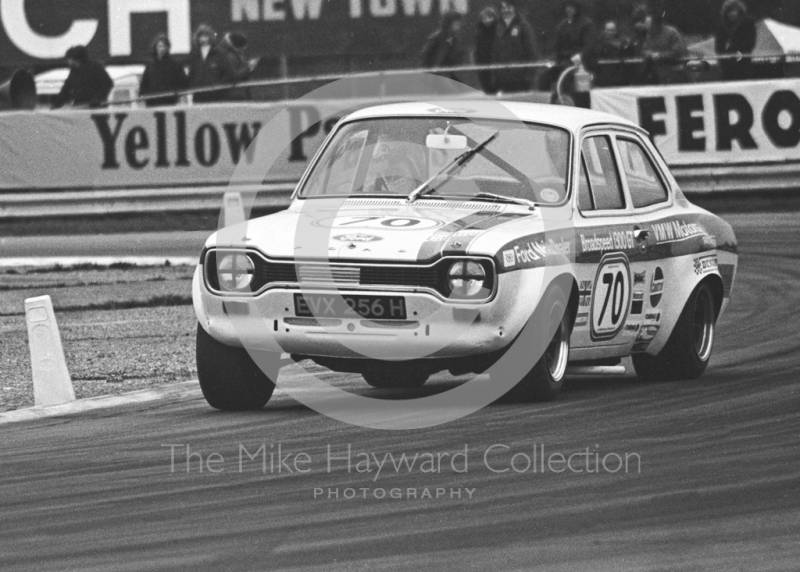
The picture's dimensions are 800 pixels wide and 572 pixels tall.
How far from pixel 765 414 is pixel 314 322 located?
85.0 inches

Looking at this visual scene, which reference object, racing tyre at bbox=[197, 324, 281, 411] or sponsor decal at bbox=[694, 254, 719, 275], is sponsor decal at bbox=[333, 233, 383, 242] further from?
sponsor decal at bbox=[694, 254, 719, 275]

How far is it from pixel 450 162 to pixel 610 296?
1.05m

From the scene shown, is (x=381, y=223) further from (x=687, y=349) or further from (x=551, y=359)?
(x=687, y=349)

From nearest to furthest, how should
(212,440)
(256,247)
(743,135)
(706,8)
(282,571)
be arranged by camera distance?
(282,571) → (212,440) → (256,247) → (743,135) → (706,8)

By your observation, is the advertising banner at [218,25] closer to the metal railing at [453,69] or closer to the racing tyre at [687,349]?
the metal railing at [453,69]

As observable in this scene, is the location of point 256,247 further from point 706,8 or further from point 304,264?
point 706,8

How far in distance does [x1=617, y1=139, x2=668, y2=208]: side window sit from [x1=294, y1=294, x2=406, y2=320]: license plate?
2078 mm

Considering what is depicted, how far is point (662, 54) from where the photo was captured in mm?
18844

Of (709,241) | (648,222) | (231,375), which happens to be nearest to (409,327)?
(231,375)

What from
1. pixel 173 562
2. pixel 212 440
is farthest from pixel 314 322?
pixel 173 562

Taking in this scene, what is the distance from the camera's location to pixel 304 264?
286 inches

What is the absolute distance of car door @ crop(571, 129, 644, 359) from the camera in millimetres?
7930

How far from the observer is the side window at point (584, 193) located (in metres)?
8.23

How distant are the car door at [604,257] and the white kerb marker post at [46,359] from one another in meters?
2.65
